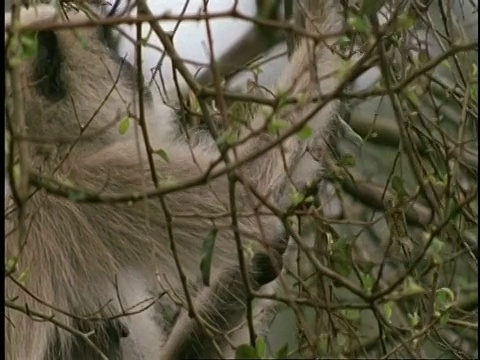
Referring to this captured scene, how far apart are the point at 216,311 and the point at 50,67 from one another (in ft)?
2.93

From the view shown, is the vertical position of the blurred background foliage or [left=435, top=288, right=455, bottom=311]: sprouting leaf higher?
the blurred background foliage

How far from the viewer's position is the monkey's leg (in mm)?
2582

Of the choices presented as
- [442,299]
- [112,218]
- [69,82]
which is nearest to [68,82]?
[69,82]

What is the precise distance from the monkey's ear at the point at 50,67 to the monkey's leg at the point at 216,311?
2.53 ft

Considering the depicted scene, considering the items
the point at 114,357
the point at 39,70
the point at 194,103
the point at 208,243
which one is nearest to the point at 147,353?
the point at 114,357

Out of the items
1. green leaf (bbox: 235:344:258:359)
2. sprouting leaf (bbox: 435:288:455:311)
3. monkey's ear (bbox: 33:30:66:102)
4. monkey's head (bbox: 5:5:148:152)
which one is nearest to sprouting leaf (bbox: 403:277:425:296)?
green leaf (bbox: 235:344:258:359)

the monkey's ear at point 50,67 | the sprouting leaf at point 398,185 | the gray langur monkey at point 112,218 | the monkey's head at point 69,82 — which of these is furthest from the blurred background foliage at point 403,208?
the monkey's ear at point 50,67

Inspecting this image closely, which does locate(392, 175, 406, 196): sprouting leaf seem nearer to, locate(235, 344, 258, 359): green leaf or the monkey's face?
locate(235, 344, 258, 359): green leaf

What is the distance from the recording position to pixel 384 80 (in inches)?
63.7

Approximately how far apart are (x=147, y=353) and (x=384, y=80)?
2029 mm

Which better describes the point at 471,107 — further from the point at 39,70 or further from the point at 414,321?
the point at 39,70

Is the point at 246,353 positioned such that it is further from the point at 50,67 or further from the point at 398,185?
the point at 50,67

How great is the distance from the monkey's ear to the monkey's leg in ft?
2.53

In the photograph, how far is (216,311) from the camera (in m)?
2.73
